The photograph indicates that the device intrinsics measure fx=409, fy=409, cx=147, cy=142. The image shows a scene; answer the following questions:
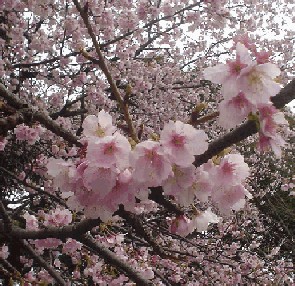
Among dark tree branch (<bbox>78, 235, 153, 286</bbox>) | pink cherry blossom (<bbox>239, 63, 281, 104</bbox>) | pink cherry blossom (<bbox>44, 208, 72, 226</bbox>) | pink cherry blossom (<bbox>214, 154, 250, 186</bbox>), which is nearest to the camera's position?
pink cherry blossom (<bbox>239, 63, 281, 104</bbox>)

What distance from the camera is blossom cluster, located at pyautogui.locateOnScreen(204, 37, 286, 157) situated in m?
1.21

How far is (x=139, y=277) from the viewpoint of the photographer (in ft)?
7.23

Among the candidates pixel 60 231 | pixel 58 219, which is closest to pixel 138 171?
pixel 60 231

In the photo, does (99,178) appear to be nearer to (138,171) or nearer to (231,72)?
(138,171)

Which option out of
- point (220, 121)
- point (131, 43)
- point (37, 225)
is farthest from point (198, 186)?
point (131, 43)

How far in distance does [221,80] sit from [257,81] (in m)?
0.12

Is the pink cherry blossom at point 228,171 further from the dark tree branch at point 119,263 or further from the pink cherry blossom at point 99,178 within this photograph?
the dark tree branch at point 119,263

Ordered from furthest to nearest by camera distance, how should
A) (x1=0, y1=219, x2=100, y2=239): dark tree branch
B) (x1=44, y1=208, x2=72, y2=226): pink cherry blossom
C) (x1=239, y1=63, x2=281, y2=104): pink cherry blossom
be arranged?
(x1=44, y1=208, x2=72, y2=226): pink cherry blossom < (x1=0, y1=219, x2=100, y2=239): dark tree branch < (x1=239, y1=63, x2=281, y2=104): pink cherry blossom

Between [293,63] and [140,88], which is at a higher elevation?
[293,63]

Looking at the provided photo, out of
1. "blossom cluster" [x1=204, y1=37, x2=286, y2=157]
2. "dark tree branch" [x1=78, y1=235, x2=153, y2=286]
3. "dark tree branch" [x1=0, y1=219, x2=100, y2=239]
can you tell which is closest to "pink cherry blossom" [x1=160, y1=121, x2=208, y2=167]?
"blossom cluster" [x1=204, y1=37, x2=286, y2=157]

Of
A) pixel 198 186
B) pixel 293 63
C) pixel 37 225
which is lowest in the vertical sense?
pixel 198 186

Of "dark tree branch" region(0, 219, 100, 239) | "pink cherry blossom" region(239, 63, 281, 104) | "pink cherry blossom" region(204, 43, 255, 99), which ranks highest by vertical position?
"dark tree branch" region(0, 219, 100, 239)

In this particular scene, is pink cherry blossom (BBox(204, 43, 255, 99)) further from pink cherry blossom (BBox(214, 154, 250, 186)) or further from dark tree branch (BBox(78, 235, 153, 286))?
dark tree branch (BBox(78, 235, 153, 286))

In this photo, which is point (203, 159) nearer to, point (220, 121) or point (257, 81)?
point (220, 121)
